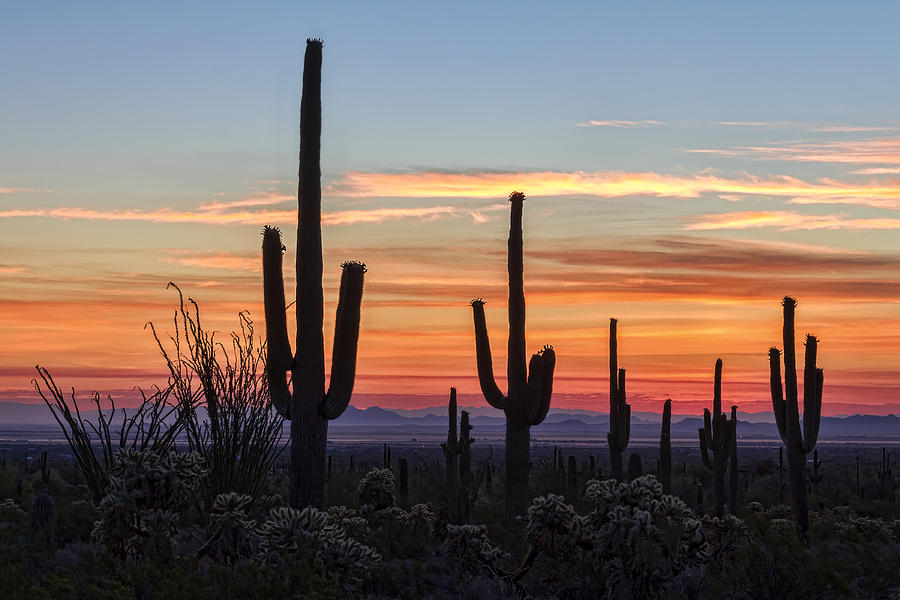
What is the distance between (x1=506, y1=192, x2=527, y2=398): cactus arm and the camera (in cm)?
1848

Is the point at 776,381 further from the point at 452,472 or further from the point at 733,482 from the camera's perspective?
the point at 452,472

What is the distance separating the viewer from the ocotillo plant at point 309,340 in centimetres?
1377

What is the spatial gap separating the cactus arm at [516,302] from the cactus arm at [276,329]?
5.39 m

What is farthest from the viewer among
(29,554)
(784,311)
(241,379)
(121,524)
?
(784,311)

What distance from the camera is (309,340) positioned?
552 inches

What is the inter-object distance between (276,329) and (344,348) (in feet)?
3.71

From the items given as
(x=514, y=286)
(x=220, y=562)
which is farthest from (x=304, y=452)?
(x=514, y=286)

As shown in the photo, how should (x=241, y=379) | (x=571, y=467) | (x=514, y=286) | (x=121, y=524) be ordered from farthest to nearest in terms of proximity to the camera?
(x=571, y=467)
(x=514, y=286)
(x=241, y=379)
(x=121, y=524)

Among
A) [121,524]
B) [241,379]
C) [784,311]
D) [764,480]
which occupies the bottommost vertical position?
[764,480]

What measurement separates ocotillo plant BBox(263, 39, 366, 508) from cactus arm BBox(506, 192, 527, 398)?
200 inches

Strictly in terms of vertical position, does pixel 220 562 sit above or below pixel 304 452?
below

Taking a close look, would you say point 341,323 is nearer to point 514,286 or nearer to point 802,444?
point 514,286

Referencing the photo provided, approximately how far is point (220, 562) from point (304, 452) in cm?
343

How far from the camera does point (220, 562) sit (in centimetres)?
1044
